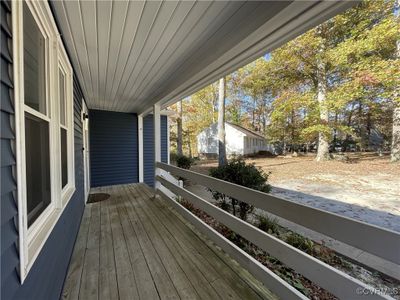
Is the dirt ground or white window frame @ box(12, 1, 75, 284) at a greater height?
white window frame @ box(12, 1, 75, 284)

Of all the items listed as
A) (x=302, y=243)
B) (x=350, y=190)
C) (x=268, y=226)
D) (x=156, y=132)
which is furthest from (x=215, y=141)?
(x=302, y=243)

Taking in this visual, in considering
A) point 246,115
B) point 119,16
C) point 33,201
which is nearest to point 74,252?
point 33,201

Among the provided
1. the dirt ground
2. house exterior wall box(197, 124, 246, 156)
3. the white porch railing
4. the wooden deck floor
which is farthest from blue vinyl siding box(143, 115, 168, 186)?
house exterior wall box(197, 124, 246, 156)

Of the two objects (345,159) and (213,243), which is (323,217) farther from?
(345,159)

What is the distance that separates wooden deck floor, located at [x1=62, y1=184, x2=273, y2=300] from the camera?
5.45ft

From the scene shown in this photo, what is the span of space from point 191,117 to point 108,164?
49.3 feet

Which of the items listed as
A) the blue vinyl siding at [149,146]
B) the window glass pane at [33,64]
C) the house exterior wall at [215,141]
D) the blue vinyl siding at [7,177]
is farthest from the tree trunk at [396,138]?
the blue vinyl siding at [7,177]

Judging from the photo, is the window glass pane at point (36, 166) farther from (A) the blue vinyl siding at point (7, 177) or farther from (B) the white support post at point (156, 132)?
(B) the white support post at point (156, 132)

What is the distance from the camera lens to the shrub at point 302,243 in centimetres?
271

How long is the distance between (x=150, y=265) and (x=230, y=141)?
18.5 metres

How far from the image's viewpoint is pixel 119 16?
1626mm

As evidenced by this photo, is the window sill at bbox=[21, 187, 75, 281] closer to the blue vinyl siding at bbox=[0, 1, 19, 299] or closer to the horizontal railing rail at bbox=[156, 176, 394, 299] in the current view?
the blue vinyl siding at bbox=[0, 1, 19, 299]

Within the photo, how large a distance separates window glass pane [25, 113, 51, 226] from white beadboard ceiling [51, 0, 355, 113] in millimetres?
945

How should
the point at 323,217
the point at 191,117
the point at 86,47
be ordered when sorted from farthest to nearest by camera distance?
1. the point at 191,117
2. the point at 86,47
3. the point at 323,217
